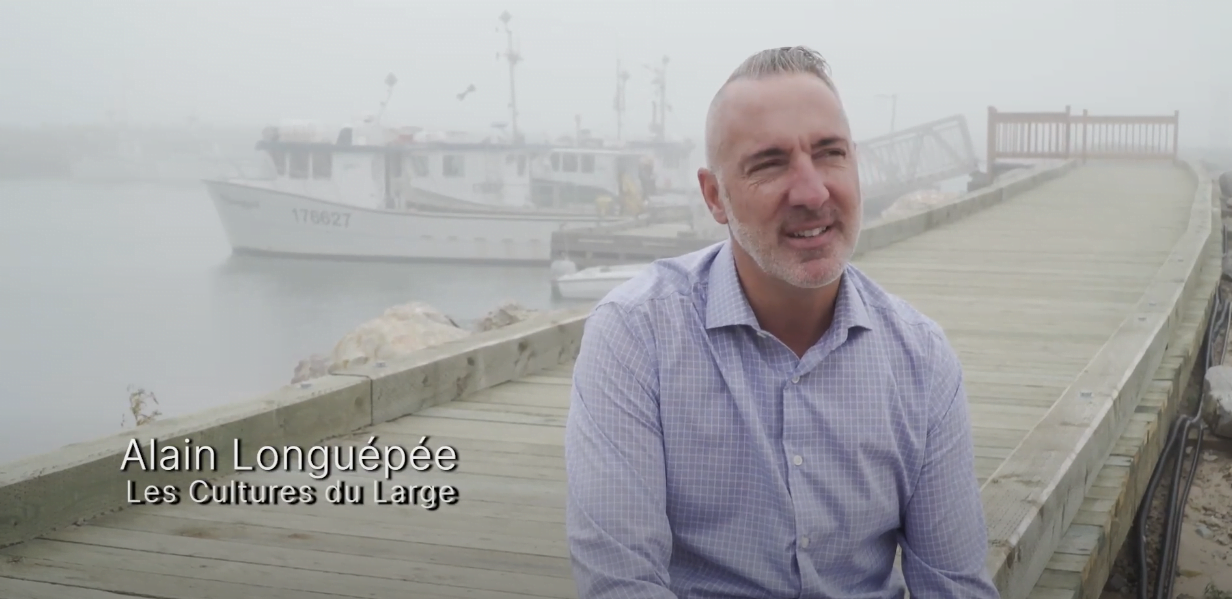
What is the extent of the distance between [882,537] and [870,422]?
0.69 ft

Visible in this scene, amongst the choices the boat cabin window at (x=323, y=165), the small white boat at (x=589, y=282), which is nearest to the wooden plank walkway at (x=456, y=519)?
the small white boat at (x=589, y=282)

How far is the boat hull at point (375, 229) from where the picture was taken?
1679 inches

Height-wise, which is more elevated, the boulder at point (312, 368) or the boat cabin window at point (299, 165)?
the boat cabin window at point (299, 165)

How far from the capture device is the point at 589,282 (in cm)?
3625

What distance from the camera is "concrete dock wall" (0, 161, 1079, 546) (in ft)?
8.91

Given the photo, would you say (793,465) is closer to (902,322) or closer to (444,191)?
(902,322)

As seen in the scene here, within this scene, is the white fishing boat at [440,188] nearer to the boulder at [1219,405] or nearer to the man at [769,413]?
the boulder at [1219,405]

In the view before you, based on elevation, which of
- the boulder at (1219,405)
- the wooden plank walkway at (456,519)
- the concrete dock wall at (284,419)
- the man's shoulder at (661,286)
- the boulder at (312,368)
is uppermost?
the man's shoulder at (661,286)

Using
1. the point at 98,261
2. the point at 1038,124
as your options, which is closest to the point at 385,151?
the point at 1038,124

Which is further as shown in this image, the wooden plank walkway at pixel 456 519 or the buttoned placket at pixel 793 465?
the wooden plank walkway at pixel 456 519

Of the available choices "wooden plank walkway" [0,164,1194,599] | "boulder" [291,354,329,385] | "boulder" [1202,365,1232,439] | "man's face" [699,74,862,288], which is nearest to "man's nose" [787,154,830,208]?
"man's face" [699,74,862,288]

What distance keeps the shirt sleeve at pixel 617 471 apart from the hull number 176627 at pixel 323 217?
4373 centimetres

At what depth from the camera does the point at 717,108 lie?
5.92 ft

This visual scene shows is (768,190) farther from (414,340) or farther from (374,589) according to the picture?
(414,340)
